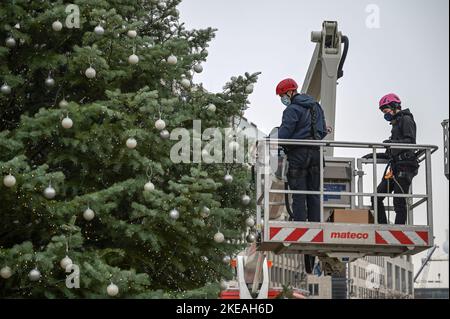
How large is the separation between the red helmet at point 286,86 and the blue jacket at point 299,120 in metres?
0.14

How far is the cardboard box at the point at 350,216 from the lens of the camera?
10664 millimetres

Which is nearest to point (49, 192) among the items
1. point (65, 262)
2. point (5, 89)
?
point (65, 262)

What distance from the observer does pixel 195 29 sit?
41.9 ft

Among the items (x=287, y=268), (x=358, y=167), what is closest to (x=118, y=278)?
(x=358, y=167)

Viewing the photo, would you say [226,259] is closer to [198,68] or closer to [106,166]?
[106,166]

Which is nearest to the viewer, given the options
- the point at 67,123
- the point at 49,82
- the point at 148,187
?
the point at 148,187

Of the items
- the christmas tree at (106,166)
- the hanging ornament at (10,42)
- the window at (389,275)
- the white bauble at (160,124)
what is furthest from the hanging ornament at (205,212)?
the window at (389,275)

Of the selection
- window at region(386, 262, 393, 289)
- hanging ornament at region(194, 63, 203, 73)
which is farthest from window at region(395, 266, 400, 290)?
hanging ornament at region(194, 63, 203, 73)

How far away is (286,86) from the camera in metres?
11.0

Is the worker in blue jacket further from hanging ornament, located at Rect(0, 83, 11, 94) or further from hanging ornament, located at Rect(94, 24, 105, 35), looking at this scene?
hanging ornament, located at Rect(0, 83, 11, 94)

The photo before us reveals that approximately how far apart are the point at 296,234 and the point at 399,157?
5.74ft

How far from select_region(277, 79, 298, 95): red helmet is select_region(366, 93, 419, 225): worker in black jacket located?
1075 millimetres

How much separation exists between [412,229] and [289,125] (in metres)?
1.76
